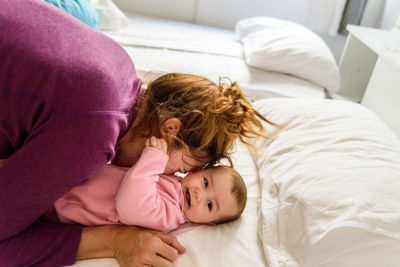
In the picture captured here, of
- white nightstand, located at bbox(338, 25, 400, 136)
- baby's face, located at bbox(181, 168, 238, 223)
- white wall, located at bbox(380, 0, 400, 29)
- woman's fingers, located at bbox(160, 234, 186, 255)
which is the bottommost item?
woman's fingers, located at bbox(160, 234, 186, 255)

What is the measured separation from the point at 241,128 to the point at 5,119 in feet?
→ 1.91

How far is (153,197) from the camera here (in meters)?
0.89

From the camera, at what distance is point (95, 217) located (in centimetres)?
92

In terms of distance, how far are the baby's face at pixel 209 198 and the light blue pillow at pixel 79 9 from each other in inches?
39.1

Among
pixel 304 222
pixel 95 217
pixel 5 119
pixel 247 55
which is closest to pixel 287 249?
pixel 304 222

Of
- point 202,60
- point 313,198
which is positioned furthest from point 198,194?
point 202,60

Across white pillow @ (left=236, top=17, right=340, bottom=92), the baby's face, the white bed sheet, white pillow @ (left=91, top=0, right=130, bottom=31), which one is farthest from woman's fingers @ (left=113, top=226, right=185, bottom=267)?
white pillow @ (left=91, top=0, right=130, bottom=31)

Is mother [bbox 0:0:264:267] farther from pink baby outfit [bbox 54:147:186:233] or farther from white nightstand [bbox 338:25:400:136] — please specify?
white nightstand [bbox 338:25:400:136]

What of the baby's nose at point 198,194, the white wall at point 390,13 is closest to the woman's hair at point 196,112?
the baby's nose at point 198,194

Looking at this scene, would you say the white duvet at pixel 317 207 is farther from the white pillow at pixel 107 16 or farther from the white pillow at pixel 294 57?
the white pillow at pixel 107 16

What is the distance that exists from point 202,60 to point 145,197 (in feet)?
3.88

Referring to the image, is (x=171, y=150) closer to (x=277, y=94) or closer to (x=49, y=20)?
(x=49, y=20)

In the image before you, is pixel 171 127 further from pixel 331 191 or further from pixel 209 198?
pixel 331 191

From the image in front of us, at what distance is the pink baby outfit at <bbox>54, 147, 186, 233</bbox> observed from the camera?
2.83 ft
